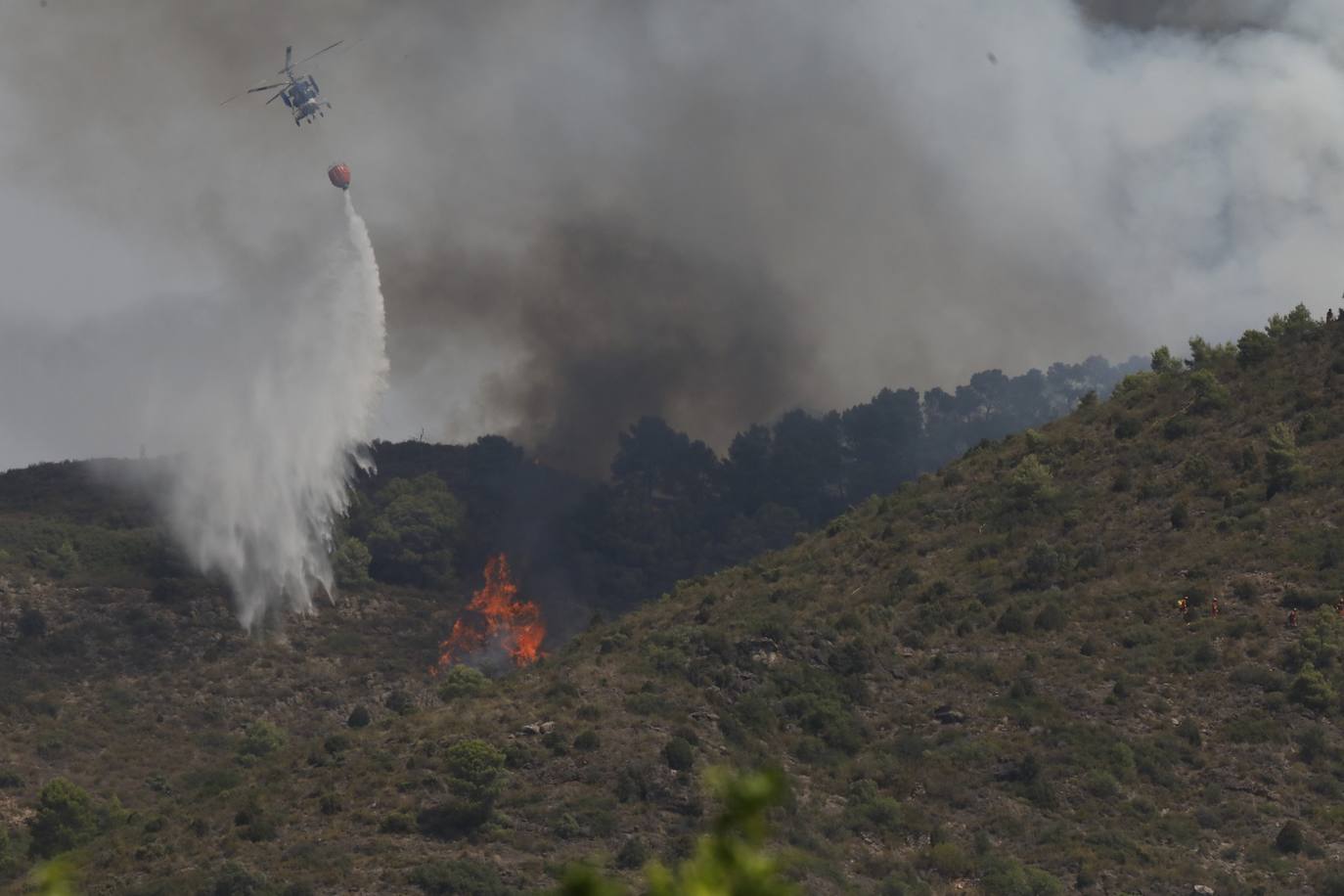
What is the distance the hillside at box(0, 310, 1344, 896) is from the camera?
8300 cm

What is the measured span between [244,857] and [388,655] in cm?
9964

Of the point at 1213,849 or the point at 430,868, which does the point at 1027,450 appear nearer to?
the point at 1213,849

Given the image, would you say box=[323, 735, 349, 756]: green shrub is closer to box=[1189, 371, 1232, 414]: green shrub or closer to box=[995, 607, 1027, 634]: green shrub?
box=[995, 607, 1027, 634]: green shrub

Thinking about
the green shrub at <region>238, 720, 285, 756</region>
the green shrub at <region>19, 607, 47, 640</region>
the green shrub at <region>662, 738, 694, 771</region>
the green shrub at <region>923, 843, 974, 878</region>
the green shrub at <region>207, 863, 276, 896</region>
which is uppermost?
the green shrub at <region>19, 607, 47, 640</region>

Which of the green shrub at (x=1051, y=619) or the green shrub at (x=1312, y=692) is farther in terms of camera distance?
the green shrub at (x=1051, y=619)

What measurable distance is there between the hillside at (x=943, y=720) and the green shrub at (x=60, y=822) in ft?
1.71

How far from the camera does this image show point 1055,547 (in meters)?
117

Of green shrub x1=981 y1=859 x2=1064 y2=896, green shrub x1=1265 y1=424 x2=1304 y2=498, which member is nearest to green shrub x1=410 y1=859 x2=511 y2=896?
green shrub x1=981 y1=859 x2=1064 y2=896

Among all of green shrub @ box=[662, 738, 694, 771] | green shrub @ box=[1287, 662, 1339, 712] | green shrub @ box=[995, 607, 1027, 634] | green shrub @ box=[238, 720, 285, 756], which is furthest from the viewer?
green shrub @ box=[238, 720, 285, 756]

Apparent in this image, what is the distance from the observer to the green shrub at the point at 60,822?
11044 cm

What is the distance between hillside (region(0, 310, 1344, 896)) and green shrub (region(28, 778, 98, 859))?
0.52m

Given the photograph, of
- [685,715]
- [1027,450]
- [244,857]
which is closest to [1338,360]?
[1027,450]

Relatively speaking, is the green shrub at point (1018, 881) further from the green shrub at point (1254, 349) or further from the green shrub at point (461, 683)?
the green shrub at point (1254, 349)

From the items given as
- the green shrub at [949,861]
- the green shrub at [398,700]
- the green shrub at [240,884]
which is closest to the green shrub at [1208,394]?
the green shrub at [949,861]
